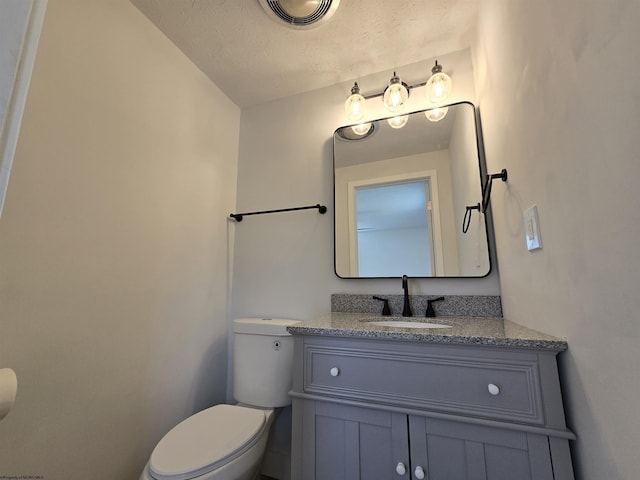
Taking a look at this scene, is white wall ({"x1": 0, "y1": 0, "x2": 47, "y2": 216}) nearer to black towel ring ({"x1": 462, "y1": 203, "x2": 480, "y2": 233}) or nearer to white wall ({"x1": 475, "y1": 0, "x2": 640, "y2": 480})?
white wall ({"x1": 475, "y1": 0, "x2": 640, "y2": 480})

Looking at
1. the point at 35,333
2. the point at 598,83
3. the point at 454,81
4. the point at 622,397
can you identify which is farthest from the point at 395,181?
the point at 35,333

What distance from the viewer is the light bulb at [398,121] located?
1.59m

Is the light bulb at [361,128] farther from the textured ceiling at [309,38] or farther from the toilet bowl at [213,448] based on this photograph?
the toilet bowl at [213,448]

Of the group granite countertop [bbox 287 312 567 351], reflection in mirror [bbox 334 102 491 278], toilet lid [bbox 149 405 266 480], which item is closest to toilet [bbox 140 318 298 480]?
toilet lid [bbox 149 405 266 480]

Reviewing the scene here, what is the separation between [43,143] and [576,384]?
1.75 m

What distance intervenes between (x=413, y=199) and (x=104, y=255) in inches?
57.5

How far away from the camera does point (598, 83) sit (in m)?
0.51

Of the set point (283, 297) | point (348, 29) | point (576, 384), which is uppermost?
point (348, 29)

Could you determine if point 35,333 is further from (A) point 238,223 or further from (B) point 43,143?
(A) point 238,223

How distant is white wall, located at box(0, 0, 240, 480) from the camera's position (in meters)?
0.89

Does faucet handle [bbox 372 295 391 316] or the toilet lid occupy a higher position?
faucet handle [bbox 372 295 391 316]

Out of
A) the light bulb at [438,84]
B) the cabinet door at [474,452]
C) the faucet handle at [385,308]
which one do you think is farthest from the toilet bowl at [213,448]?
the light bulb at [438,84]

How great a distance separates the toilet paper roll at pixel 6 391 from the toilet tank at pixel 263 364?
858 mm

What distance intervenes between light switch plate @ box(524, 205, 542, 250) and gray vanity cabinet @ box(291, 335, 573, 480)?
1.02 feet
